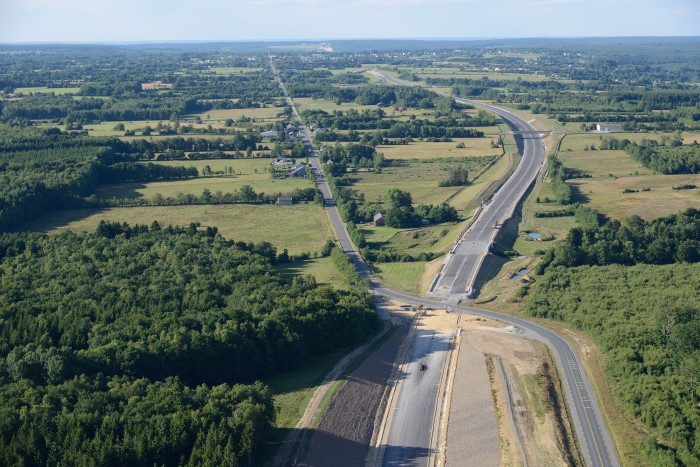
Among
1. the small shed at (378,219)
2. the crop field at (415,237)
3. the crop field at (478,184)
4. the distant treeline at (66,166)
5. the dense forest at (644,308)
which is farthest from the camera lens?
the crop field at (478,184)

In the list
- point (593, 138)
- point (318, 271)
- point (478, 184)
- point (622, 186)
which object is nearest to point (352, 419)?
point (318, 271)

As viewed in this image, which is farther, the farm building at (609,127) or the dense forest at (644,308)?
the farm building at (609,127)

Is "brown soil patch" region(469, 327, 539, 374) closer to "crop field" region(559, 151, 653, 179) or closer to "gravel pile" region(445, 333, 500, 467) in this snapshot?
"gravel pile" region(445, 333, 500, 467)

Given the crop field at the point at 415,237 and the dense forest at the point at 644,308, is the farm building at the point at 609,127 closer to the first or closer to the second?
the dense forest at the point at 644,308

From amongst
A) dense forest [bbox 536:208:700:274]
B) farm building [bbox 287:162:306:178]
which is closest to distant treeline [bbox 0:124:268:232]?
farm building [bbox 287:162:306:178]

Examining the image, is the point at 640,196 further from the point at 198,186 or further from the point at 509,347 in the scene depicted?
the point at 198,186

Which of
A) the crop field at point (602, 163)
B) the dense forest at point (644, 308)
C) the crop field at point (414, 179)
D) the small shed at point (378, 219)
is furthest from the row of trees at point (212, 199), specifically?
the crop field at point (602, 163)

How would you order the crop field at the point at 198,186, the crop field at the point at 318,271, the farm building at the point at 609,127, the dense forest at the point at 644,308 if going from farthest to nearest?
the farm building at the point at 609,127 < the crop field at the point at 198,186 < the crop field at the point at 318,271 < the dense forest at the point at 644,308

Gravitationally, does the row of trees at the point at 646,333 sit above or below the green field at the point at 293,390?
above
